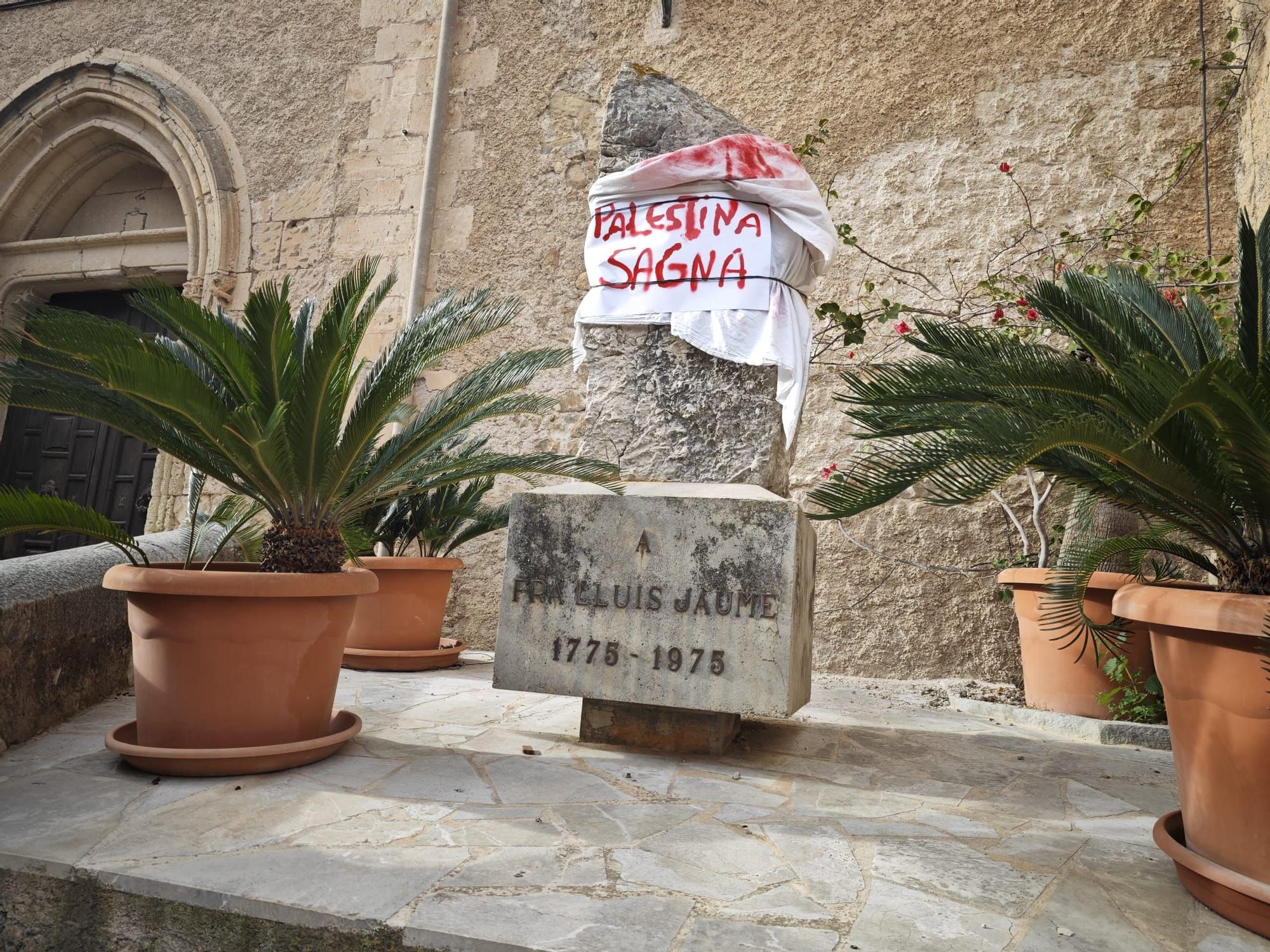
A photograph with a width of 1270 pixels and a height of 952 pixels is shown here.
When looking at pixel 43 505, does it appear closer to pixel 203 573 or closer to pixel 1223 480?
pixel 203 573

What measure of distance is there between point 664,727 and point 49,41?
8.02m

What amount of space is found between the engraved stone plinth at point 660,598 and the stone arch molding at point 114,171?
16.0ft

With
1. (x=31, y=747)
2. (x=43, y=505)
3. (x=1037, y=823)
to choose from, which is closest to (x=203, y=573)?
(x=43, y=505)

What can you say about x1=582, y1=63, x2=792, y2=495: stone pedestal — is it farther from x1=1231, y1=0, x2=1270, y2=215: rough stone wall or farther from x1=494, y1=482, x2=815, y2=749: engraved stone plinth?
x1=1231, y1=0, x2=1270, y2=215: rough stone wall

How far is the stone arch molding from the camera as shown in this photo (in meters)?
6.50

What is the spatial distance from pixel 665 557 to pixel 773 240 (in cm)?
118

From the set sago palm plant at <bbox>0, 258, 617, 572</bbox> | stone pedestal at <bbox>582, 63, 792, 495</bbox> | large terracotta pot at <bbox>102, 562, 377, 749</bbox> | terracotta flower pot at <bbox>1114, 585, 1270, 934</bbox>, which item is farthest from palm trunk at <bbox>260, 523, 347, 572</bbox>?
terracotta flower pot at <bbox>1114, 585, 1270, 934</bbox>

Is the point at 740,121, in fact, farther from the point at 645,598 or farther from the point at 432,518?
the point at 645,598

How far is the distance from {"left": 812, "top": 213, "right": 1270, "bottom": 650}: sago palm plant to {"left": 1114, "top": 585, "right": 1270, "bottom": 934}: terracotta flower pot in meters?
0.19

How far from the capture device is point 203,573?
90.4 inches

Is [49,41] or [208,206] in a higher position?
[49,41]

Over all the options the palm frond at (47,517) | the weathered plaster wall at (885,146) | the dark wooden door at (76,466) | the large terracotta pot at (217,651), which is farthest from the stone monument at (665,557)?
the dark wooden door at (76,466)

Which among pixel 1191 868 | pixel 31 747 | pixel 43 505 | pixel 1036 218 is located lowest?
pixel 31 747

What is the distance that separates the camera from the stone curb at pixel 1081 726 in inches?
126
